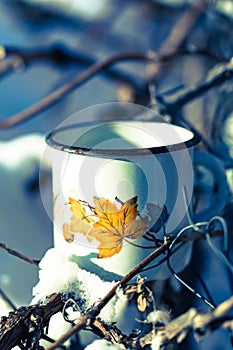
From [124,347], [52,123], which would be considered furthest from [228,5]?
[124,347]

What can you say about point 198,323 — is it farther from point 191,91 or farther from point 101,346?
point 191,91

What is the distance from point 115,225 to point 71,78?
623mm

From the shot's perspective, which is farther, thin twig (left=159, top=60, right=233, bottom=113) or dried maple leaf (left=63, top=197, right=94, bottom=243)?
thin twig (left=159, top=60, right=233, bottom=113)

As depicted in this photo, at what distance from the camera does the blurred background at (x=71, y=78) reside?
22.5 inches

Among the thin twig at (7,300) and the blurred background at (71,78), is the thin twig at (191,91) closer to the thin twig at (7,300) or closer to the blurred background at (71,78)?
the blurred background at (71,78)

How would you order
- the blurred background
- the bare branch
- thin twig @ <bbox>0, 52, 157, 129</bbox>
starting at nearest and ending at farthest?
1. the bare branch
2. the blurred background
3. thin twig @ <bbox>0, 52, 157, 129</bbox>

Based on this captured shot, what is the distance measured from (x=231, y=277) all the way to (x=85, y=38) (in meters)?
0.67

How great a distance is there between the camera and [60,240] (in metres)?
0.45

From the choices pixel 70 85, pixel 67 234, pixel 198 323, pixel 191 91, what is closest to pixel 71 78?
pixel 70 85

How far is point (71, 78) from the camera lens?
3.24 feet

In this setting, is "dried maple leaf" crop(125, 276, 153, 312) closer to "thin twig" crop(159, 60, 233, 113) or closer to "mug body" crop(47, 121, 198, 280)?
"mug body" crop(47, 121, 198, 280)

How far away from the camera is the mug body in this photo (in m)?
0.41

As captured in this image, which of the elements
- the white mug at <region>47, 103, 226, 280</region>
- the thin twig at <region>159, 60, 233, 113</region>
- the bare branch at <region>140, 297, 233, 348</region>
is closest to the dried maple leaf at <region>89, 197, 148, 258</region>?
the white mug at <region>47, 103, 226, 280</region>

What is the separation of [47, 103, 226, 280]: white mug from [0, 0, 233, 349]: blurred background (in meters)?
0.07
